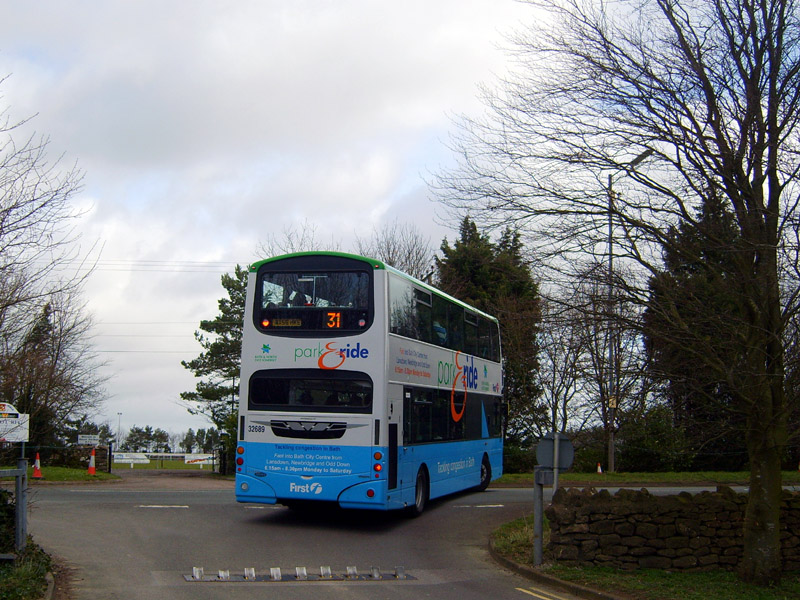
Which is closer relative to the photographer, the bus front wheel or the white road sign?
the white road sign

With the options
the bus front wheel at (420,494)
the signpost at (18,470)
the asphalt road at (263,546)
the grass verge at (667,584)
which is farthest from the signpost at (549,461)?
the signpost at (18,470)

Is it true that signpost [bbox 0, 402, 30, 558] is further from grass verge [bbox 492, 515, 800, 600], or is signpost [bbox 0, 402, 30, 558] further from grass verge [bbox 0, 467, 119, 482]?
grass verge [bbox 0, 467, 119, 482]

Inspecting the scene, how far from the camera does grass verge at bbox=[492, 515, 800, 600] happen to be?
399 inches

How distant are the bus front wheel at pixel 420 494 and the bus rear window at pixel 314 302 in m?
3.80

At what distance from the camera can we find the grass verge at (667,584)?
399 inches

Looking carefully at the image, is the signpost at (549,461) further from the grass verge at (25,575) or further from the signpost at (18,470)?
the signpost at (18,470)

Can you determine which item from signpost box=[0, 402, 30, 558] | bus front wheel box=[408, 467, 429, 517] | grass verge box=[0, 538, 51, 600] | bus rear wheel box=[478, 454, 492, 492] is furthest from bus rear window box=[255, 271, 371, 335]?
bus rear wheel box=[478, 454, 492, 492]

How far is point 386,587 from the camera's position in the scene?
10.4 meters

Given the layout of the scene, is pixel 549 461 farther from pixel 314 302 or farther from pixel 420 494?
pixel 420 494

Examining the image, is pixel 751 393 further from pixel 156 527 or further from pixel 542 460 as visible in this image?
pixel 156 527

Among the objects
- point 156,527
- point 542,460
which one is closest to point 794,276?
point 542,460

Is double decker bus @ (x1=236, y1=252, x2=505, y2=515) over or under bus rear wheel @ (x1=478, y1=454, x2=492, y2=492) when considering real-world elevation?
over

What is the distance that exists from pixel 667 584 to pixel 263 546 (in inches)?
240

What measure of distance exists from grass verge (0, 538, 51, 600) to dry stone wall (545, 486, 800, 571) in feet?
Result: 21.7
